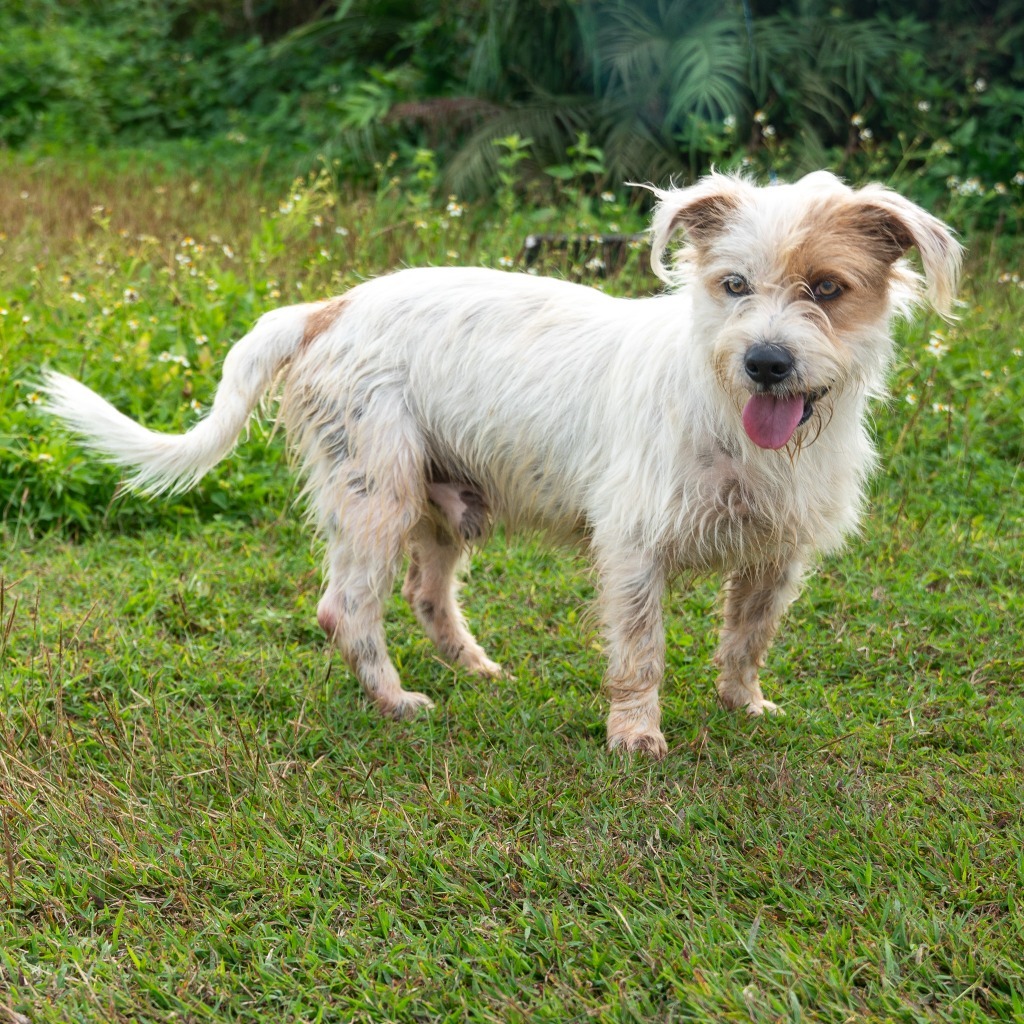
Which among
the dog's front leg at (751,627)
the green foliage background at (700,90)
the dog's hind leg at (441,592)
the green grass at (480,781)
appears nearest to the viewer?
the green grass at (480,781)

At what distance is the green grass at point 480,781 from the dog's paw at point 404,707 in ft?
0.35

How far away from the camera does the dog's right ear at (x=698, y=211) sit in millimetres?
3480

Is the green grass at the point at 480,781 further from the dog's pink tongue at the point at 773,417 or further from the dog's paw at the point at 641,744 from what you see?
the dog's pink tongue at the point at 773,417

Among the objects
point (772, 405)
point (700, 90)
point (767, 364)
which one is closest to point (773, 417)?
point (772, 405)

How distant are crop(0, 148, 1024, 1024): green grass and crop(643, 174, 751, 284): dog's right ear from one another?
1.58 metres

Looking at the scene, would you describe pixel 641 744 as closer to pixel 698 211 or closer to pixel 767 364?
pixel 767 364

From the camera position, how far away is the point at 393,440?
4.17m

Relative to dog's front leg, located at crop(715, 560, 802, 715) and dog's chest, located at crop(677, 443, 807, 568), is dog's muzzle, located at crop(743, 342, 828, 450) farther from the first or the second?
dog's front leg, located at crop(715, 560, 802, 715)

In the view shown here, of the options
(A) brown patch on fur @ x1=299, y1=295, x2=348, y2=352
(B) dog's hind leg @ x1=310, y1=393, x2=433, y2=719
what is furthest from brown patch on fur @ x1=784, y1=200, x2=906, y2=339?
(A) brown patch on fur @ x1=299, y1=295, x2=348, y2=352

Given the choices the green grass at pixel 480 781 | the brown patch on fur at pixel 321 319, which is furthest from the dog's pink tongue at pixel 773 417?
the brown patch on fur at pixel 321 319

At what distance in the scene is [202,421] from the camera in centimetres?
427

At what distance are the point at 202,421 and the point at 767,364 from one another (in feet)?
6.70

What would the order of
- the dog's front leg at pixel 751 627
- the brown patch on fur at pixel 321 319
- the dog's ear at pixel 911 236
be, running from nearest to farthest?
the dog's ear at pixel 911 236, the dog's front leg at pixel 751 627, the brown patch on fur at pixel 321 319

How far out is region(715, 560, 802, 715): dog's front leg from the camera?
4.07 meters
